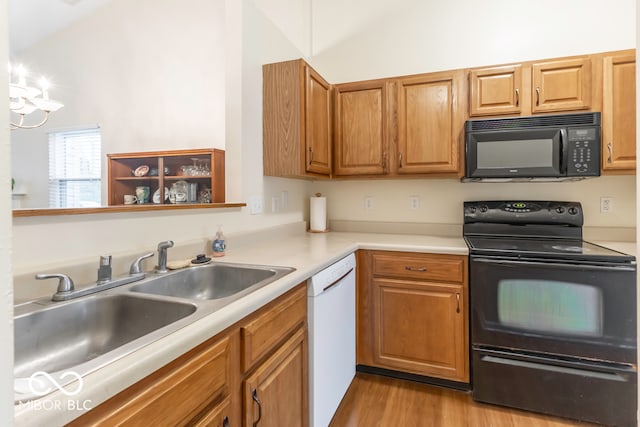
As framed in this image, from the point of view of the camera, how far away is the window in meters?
3.94

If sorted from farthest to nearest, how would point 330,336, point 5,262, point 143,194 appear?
point 143,194, point 330,336, point 5,262

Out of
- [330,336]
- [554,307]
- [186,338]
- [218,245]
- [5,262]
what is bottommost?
[330,336]

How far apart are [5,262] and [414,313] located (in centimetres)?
199

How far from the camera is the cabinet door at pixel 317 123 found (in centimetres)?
217

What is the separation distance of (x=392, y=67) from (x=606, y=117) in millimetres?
1479

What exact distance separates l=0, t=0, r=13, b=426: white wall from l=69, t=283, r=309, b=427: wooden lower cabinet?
212 mm

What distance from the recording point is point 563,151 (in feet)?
6.44

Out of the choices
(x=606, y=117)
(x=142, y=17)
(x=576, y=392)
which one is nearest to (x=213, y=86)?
(x=142, y=17)

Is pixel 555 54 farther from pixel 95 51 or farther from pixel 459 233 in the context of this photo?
pixel 95 51

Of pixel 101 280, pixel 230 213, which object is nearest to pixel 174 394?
pixel 101 280

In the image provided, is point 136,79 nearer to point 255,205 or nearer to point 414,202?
point 255,205

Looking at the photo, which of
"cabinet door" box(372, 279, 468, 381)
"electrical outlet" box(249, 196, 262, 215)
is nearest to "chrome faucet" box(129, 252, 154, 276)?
"electrical outlet" box(249, 196, 262, 215)

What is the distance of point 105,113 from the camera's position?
381cm

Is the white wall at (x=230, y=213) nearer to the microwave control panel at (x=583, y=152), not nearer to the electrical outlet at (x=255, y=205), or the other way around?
the electrical outlet at (x=255, y=205)
